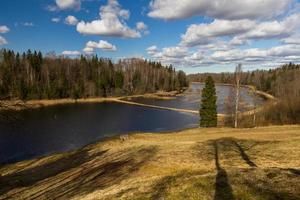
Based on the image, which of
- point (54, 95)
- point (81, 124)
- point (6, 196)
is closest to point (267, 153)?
point (6, 196)

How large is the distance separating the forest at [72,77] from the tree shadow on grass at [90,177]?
259ft

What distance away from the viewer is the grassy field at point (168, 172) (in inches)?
510

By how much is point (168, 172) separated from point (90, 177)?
5487mm

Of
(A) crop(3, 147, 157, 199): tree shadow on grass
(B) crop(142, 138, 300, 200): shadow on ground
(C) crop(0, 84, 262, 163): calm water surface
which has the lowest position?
(C) crop(0, 84, 262, 163): calm water surface

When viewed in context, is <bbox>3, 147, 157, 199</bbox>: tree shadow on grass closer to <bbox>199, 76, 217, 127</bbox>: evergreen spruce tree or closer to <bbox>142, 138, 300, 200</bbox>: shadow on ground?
<bbox>142, 138, 300, 200</bbox>: shadow on ground

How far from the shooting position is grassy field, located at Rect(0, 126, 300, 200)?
42.5 ft

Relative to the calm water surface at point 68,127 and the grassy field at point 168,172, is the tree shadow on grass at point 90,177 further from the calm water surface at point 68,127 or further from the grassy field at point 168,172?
the calm water surface at point 68,127

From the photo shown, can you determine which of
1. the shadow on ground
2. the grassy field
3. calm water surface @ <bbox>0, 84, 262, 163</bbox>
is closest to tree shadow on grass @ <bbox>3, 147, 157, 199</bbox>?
the grassy field

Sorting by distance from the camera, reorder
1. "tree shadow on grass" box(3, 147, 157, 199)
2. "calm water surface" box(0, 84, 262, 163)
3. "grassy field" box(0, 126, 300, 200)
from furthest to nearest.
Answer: "calm water surface" box(0, 84, 262, 163) → "tree shadow on grass" box(3, 147, 157, 199) → "grassy field" box(0, 126, 300, 200)

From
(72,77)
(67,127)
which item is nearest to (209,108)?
(67,127)

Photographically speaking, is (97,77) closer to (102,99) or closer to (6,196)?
(102,99)

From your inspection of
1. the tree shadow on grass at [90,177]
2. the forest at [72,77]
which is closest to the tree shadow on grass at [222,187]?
the tree shadow on grass at [90,177]

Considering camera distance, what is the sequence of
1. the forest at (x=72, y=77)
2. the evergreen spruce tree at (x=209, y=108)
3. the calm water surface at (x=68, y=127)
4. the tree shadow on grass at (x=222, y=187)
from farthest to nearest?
the forest at (x=72, y=77) < the evergreen spruce tree at (x=209, y=108) < the calm water surface at (x=68, y=127) < the tree shadow on grass at (x=222, y=187)

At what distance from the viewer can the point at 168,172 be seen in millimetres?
18141
